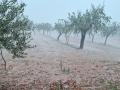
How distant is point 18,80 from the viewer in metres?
27.8

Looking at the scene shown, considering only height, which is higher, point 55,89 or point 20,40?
point 20,40

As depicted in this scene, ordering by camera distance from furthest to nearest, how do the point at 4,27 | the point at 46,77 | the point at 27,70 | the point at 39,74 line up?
the point at 27,70, the point at 39,74, the point at 46,77, the point at 4,27

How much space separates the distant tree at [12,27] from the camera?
23.1 m

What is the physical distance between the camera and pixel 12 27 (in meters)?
24.0

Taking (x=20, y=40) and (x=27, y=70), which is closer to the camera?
(x=20, y=40)

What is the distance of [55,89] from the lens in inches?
711

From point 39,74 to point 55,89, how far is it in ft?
43.4

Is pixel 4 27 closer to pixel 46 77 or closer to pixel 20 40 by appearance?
pixel 20 40

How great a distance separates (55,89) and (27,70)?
15999 millimetres

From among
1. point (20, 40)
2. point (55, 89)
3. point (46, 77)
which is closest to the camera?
point (55, 89)

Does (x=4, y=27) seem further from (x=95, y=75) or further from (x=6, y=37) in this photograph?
(x=95, y=75)

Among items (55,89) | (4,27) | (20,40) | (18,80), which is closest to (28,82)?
(18,80)

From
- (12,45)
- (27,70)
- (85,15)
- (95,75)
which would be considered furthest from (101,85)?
(85,15)

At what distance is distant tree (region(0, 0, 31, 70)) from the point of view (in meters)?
23.1
